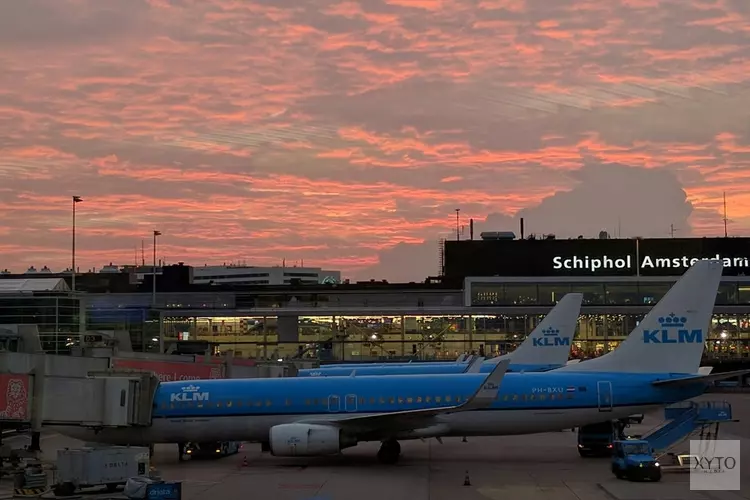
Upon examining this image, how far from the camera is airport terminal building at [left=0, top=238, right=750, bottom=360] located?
10181cm

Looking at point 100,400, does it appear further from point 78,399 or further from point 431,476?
point 431,476

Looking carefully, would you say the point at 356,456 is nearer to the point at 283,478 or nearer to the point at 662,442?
the point at 283,478

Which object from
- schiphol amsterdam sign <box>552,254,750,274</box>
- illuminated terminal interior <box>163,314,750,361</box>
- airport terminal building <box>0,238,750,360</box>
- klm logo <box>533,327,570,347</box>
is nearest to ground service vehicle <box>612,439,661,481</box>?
klm logo <box>533,327,570,347</box>

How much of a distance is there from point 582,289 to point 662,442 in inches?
2756

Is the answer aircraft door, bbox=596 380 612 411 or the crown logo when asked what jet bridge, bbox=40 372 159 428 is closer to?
aircraft door, bbox=596 380 612 411

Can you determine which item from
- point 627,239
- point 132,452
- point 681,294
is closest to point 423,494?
point 132,452

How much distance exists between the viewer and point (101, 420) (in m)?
32.9

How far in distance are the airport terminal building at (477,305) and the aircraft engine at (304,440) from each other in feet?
210

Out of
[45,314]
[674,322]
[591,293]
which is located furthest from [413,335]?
[674,322]

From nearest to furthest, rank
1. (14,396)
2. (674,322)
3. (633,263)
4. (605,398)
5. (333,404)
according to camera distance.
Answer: (14,396) < (605,398) < (333,404) < (674,322) < (633,263)

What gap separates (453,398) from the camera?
35.7 metres

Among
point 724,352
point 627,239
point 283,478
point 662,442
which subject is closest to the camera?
point 283,478

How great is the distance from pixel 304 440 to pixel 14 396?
9886 mm
